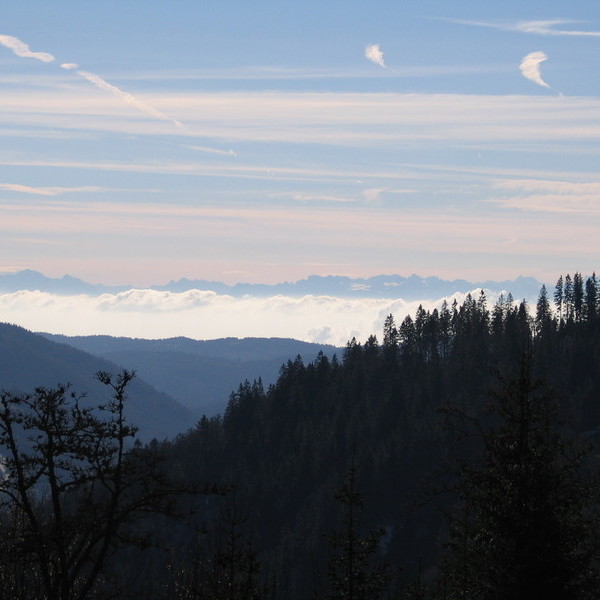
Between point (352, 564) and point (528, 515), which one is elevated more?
point (528, 515)

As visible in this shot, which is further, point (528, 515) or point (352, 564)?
point (352, 564)

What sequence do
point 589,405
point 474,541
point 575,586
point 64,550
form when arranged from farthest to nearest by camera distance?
point 589,405 < point 474,541 < point 575,586 < point 64,550

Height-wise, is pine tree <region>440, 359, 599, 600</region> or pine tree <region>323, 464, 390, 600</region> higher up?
pine tree <region>440, 359, 599, 600</region>

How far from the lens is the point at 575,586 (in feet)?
77.8

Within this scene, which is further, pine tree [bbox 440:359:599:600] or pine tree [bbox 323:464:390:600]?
pine tree [bbox 323:464:390:600]

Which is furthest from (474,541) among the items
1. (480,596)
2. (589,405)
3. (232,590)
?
(589,405)

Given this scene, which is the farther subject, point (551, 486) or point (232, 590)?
point (232, 590)

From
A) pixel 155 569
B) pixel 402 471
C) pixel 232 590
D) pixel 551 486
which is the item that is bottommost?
pixel 155 569

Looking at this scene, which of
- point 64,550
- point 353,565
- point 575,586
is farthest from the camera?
point 353,565

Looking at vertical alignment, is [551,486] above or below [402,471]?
above

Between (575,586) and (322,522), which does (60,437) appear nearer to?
(575,586)

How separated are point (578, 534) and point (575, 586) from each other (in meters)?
1.32

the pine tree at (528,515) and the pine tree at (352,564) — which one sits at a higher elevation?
the pine tree at (528,515)

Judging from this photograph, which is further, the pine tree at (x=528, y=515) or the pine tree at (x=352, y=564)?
the pine tree at (x=352, y=564)
